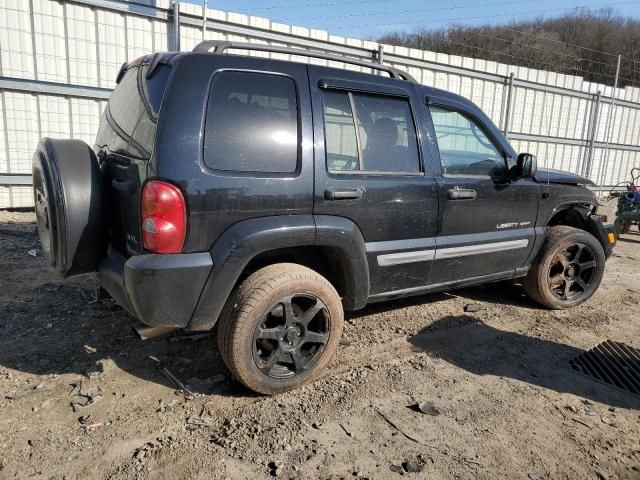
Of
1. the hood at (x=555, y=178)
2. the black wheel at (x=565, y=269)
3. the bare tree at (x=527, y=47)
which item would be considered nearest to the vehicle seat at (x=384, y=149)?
the hood at (x=555, y=178)

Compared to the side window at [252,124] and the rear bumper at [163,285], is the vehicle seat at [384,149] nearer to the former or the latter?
the side window at [252,124]

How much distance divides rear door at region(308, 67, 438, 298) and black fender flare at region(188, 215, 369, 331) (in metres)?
0.11

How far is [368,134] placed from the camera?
131 inches

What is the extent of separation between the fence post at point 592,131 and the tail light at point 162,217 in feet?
48.0

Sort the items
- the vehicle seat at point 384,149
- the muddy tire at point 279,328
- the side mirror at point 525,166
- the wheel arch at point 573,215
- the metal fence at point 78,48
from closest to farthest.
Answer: the muddy tire at point 279,328 < the vehicle seat at point 384,149 < the side mirror at point 525,166 < the wheel arch at point 573,215 < the metal fence at point 78,48

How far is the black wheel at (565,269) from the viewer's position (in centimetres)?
448

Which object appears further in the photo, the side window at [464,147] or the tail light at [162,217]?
the side window at [464,147]

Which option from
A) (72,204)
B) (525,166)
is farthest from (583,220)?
(72,204)

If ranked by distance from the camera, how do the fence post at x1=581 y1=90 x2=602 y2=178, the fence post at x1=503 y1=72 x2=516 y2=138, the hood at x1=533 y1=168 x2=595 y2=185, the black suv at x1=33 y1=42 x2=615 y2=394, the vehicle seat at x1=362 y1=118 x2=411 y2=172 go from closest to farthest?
the black suv at x1=33 y1=42 x2=615 y2=394 → the vehicle seat at x1=362 y1=118 x2=411 y2=172 → the hood at x1=533 y1=168 x2=595 y2=185 → the fence post at x1=503 y1=72 x2=516 y2=138 → the fence post at x1=581 y1=90 x2=602 y2=178

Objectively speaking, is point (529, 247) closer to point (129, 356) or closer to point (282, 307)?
point (282, 307)

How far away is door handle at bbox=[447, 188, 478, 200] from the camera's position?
3613 millimetres

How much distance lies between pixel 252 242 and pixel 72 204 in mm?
1028

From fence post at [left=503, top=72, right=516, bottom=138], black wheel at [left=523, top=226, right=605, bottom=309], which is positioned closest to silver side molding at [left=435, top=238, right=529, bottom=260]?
black wheel at [left=523, top=226, right=605, bottom=309]

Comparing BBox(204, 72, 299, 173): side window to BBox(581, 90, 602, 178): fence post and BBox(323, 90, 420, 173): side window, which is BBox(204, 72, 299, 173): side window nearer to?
BBox(323, 90, 420, 173): side window
